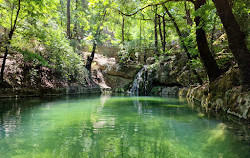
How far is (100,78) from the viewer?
65.6 feet

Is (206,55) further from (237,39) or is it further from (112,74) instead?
(112,74)

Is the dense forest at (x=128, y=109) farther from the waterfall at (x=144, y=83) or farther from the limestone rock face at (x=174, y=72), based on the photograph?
the waterfall at (x=144, y=83)

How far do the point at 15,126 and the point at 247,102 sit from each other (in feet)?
17.0

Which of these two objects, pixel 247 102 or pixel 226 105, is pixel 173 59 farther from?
pixel 247 102

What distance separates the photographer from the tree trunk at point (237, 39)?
4430 mm

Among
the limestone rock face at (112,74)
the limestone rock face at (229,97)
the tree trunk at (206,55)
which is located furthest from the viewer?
the limestone rock face at (112,74)

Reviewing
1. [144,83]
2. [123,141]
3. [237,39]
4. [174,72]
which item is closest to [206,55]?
[237,39]

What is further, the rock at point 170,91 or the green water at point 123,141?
the rock at point 170,91

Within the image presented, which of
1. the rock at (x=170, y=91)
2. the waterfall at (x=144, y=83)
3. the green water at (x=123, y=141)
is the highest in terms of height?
the waterfall at (x=144, y=83)

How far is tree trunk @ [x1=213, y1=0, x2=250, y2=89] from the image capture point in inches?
174

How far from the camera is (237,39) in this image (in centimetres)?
447

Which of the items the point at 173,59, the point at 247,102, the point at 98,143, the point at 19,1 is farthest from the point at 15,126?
the point at 173,59

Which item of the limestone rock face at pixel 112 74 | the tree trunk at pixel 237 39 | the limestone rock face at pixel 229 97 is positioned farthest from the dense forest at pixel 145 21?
the limestone rock face at pixel 112 74

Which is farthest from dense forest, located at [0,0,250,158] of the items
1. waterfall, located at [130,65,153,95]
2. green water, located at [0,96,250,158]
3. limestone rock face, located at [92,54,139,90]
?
limestone rock face, located at [92,54,139,90]
